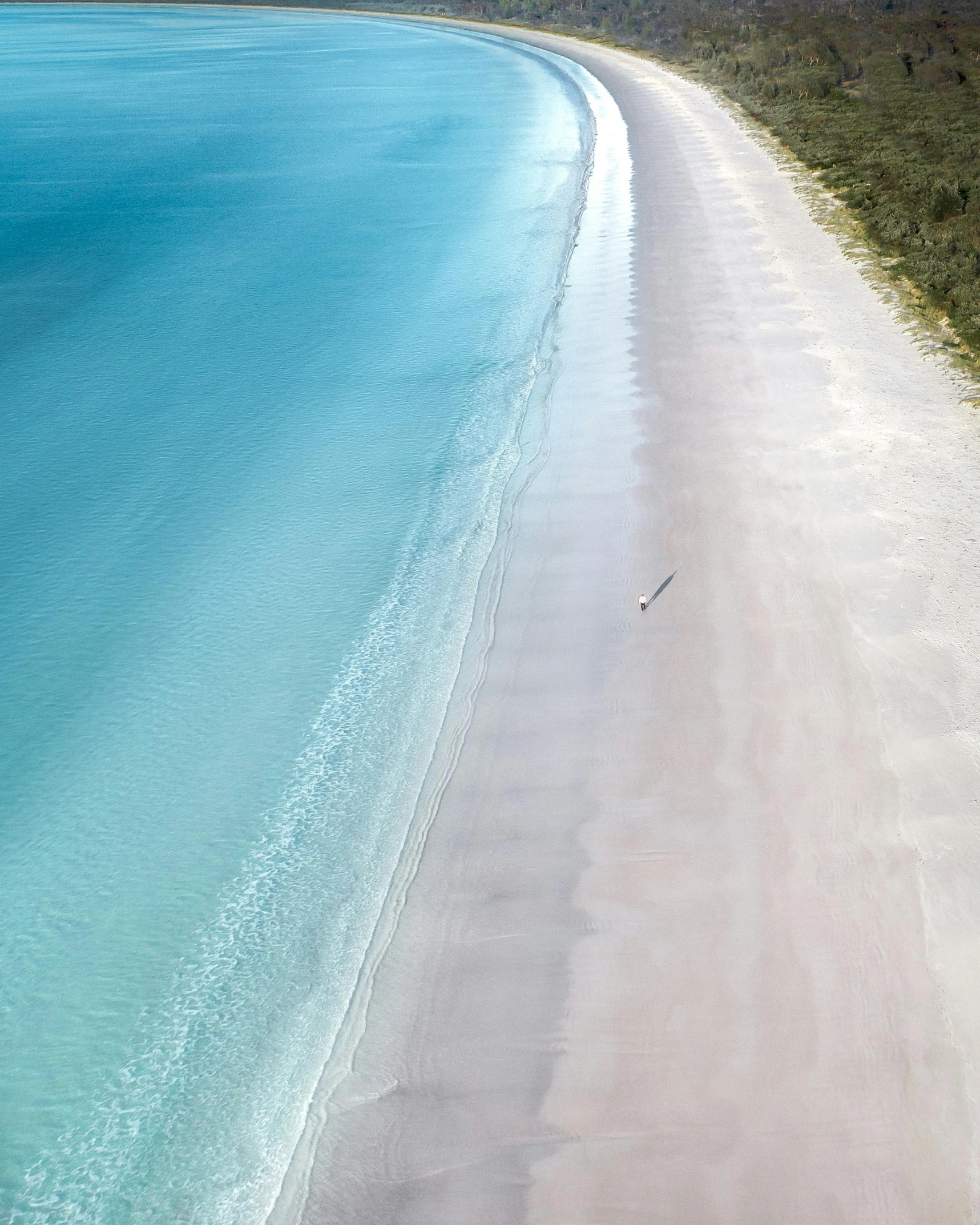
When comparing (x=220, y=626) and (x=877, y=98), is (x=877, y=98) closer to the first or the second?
(x=877, y=98)

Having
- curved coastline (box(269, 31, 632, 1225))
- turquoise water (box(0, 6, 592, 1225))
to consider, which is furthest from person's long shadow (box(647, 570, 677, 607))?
turquoise water (box(0, 6, 592, 1225))

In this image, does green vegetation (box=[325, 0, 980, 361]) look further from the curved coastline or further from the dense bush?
the curved coastline

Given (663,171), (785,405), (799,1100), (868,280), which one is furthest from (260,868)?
(663,171)

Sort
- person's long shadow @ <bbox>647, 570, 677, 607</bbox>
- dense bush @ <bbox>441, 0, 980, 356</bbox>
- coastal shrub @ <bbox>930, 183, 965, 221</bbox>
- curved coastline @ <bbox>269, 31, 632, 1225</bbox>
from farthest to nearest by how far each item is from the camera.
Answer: coastal shrub @ <bbox>930, 183, 965, 221</bbox> < dense bush @ <bbox>441, 0, 980, 356</bbox> < person's long shadow @ <bbox>647, 570, 677, 607</bbox> < curved coastline @ <bbox>269, 31, 632, 1225</bbox>

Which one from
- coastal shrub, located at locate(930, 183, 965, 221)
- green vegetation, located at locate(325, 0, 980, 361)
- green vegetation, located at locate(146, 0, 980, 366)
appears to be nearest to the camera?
green vegetation, located at locate(146, 0, 980, 366)

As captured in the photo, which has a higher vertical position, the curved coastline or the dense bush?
the dense bush

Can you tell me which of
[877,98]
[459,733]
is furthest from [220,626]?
[877,98]

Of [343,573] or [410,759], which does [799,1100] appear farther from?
[343,573]
